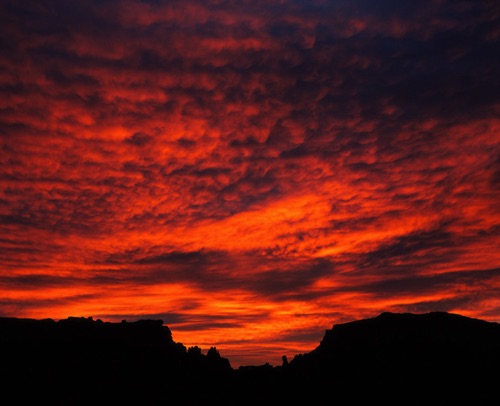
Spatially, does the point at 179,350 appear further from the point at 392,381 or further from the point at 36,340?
the point at 392,381

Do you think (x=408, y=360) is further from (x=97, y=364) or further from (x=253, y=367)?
(x=97, y=364)

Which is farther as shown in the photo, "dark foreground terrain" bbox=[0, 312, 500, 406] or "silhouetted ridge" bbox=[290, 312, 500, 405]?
"silhouetted ridge" bbox=[290, 312, 500, 405]

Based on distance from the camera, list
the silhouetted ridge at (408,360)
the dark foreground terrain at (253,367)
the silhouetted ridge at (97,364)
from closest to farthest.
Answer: the silhouetted ridge at (97,364) < the dark foreground terrain at (253,367) < the silhouetted ridge at (408,360)

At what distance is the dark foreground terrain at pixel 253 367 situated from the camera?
337 feet

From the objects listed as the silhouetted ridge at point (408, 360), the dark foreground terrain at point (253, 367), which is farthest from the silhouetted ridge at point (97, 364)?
the silhouetted ridge at point (408, 360)

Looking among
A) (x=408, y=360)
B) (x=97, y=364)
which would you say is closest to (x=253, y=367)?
(x=408, y=360)

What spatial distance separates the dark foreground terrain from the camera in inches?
4040

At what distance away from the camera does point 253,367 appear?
6038 inches

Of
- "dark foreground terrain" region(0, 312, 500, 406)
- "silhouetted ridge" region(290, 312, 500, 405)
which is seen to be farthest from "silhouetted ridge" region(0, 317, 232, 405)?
"silhouetted ridge" region(290, 312, 500, 405)

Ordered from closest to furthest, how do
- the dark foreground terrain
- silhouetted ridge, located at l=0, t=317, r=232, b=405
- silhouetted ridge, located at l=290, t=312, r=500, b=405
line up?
silhouetted ridge, located at l=0, t=317, r=232, b=405
the dark foreground terrain
silhouetted ridge, located at l=290, t=312, r=500, b=405

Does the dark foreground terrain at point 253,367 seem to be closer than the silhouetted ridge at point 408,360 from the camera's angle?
Yes

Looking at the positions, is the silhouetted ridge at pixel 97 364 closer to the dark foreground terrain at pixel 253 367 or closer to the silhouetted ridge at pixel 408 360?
the dark foreground terrain at pixel 253 367

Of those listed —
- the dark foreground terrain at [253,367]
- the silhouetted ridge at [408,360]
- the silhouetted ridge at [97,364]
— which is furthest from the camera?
the silhouetted ridge at [408,360]

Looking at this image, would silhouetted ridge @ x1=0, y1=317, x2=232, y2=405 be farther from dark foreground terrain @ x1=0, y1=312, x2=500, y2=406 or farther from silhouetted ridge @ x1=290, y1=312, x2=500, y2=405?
silhouetted ridge @ x1=290, y1=312, x2=500, y2=405
